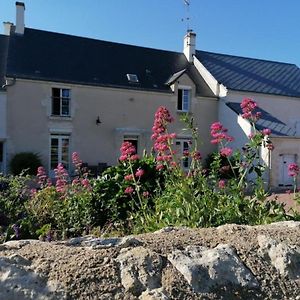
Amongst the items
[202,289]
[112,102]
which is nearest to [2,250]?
[202,289]

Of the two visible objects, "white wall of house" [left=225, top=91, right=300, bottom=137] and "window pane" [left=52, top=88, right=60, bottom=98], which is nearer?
"window pane" [left=52, top=88, right=60, bottom=98]

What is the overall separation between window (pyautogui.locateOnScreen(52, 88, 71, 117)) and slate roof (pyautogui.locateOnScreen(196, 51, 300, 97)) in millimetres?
9169

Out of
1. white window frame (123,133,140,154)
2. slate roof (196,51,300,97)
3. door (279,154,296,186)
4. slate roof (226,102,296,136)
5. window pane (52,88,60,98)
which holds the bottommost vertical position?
door (279,154,296,186)

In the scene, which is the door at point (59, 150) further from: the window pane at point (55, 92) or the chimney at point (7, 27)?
the chimney at point (7, 27)

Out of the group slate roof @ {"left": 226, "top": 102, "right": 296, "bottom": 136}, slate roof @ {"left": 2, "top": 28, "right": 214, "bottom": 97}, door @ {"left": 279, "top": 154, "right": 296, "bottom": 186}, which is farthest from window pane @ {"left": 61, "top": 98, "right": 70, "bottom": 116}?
door @ {"left": 279, "top": 154, "right": 296, "bottom": 186}

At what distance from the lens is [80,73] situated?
69.3 ft

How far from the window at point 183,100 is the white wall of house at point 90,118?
0.29 meters

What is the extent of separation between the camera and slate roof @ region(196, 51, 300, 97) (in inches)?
948

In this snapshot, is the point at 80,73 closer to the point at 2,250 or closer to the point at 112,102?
the point at 112,102

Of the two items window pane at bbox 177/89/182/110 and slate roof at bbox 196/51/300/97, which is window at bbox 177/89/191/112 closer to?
window pane at bbox 177/89/182/110

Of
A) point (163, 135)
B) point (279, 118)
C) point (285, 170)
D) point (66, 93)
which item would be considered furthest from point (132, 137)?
point (163, 135)

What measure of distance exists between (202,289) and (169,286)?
15 cm

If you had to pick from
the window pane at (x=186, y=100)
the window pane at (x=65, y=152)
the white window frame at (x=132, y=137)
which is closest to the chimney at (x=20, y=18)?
the window pane at (x=65, y=152)

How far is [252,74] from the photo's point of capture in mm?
25688
